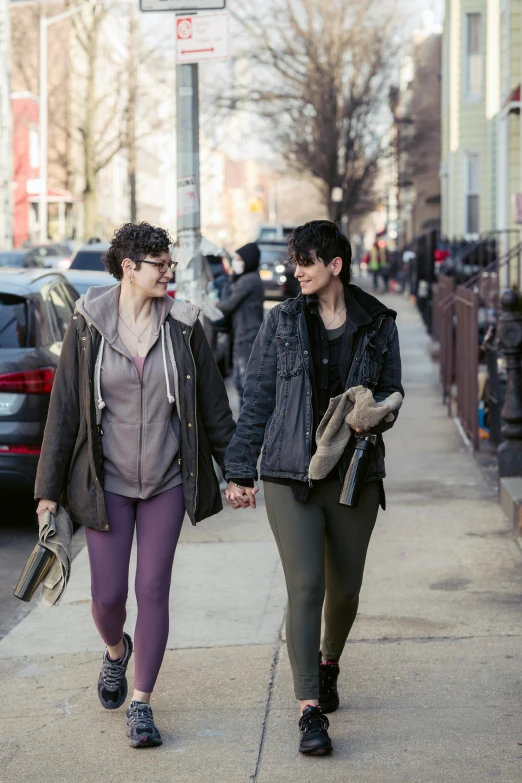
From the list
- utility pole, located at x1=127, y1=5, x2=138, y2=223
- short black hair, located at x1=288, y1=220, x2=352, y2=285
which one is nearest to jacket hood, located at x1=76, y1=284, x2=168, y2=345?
short black hair, located at x1=288, y1=220, x2=352, y2=285

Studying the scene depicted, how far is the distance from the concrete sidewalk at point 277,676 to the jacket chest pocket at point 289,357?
1.31m

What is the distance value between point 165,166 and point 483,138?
6634 cm

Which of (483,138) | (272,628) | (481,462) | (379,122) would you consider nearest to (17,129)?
(379,122)

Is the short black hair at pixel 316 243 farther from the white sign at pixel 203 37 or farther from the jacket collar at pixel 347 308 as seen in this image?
the white sign at pixel 203 37

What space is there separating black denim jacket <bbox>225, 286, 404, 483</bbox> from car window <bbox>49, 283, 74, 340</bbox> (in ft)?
14.6

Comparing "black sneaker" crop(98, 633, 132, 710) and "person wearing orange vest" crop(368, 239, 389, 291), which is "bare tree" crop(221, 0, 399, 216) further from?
"black sneaker" crop(98, 633, 132, 710)

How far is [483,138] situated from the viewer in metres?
28.0

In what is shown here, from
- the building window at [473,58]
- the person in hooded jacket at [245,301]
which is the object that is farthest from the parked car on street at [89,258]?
the building window at [473,58]

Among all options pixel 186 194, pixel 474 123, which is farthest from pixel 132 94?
pixel 186 194

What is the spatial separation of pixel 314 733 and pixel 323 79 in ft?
129

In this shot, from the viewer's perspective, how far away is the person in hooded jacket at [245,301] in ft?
38.0

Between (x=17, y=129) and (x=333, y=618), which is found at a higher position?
(x=17, y=129)

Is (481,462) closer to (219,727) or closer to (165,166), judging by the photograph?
(219,727)

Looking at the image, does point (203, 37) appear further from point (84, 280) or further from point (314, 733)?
point (314, 733)
